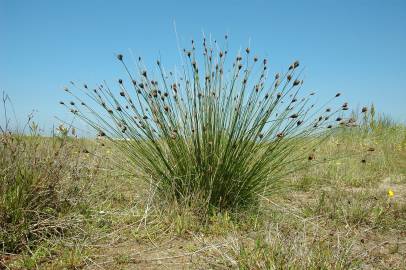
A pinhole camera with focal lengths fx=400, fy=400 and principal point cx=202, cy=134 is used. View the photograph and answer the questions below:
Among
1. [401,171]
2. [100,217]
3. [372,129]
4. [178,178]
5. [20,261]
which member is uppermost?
[372,129]

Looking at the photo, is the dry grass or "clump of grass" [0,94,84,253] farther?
"clump of grass" [0,94,84,253]

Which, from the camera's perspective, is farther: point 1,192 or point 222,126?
point 222,126

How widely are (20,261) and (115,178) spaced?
188 cm

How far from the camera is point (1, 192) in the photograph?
239cm

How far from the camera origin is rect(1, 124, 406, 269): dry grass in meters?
2.06

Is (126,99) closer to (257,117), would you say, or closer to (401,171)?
(257,117)

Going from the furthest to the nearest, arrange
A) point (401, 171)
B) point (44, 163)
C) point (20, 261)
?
point (401, 171) < point (44, 163) < point (20, 261)

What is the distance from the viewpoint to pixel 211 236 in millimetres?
2645

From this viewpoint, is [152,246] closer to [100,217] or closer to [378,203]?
[100,217]

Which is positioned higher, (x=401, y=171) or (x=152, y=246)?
(x=401, y=171)

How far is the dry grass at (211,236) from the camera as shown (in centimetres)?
206

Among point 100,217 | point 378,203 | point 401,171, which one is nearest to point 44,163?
point 100,217

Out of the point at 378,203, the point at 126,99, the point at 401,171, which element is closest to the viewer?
the point at 126,99

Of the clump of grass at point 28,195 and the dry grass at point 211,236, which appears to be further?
the clump of grass at point 28,195
